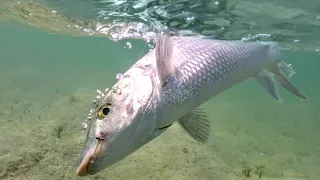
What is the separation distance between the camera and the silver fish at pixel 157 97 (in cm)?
231

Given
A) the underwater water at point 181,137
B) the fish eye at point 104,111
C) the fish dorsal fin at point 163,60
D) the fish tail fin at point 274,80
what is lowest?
the underwater water at point 181,137

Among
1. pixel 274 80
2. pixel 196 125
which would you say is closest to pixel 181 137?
pixel 274 80

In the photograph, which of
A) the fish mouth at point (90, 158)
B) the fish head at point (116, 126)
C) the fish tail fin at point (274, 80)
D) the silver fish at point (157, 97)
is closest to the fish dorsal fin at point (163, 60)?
the silver fish at point (157, 97)

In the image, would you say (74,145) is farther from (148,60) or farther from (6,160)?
(148,60)

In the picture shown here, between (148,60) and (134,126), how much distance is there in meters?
0.80

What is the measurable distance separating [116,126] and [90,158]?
32cm

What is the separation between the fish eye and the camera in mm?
2426

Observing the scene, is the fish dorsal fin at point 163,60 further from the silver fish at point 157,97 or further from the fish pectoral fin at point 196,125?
the fish pectoral fin at point 196,125

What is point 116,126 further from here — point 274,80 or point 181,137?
point 181,137

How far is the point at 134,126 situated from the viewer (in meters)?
2.39

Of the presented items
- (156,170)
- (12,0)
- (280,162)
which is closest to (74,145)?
(156,170)

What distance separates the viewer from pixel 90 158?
7.29ft

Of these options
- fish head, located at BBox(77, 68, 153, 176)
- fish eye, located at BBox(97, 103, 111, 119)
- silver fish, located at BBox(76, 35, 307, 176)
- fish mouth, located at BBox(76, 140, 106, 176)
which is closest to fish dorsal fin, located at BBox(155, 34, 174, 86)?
silver fish, located at BBox(76, 35, 307, 176)

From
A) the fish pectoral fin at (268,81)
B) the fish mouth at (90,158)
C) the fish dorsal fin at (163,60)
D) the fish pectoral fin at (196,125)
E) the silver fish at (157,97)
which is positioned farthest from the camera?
the fish pectoral fin at (268,81)
